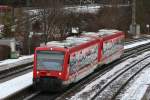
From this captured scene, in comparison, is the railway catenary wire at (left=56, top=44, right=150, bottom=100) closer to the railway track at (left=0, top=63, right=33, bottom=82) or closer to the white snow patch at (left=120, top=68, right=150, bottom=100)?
the white snow patch at (left=120, top=68, right=150, bottom=100)

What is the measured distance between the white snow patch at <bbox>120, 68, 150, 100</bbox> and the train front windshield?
3.71 meters

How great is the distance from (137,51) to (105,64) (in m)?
14.3

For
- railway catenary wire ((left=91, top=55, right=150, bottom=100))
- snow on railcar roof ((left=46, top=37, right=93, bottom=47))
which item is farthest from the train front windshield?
railway catenary wire ((left=91, top=55, right=150, bottom=100))

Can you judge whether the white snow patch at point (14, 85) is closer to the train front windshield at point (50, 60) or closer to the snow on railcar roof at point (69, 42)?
the train front windshield at point (50, 60)

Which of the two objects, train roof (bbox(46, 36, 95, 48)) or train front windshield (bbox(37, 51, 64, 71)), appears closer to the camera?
train front windshield (bbox(37, 51, 64, 71))

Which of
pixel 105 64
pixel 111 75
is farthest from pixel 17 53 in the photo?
pixel 111 75

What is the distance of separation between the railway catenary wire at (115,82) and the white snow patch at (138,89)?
1.90 ft

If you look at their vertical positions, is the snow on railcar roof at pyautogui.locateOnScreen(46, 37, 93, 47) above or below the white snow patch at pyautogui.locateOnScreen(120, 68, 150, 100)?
above

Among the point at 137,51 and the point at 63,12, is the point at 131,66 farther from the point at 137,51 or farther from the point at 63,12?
the point at 63,12

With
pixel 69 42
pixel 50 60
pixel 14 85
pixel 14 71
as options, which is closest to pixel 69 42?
pixel 69 42

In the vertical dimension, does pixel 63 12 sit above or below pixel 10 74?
above

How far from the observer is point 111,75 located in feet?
107

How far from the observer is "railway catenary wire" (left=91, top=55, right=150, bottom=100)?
24.4m

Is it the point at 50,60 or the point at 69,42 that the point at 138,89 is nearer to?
the point at 69,42
